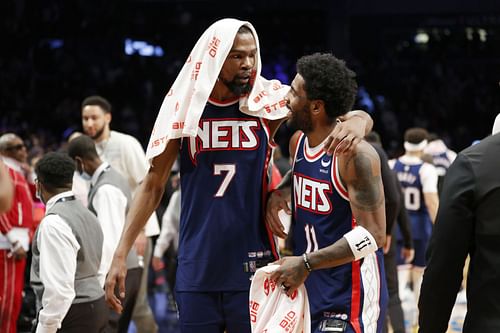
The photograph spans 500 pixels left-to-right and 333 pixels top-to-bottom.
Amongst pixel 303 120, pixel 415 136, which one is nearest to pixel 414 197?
pixel 415 136

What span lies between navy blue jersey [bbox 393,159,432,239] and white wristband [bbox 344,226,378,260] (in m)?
5.98

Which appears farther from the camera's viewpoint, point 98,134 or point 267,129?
point 98,134

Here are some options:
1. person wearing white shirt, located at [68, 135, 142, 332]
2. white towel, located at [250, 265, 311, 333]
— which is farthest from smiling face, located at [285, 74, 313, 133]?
person wearing white shirt, located at [68, 135, 142, 332]

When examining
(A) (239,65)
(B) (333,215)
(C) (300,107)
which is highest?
(A) (239,65)

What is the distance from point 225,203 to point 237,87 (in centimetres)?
54

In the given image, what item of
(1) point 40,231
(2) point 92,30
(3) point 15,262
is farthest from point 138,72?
(1) point 40,231

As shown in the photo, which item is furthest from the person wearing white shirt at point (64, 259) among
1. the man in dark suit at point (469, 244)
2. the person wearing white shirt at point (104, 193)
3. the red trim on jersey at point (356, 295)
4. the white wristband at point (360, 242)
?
the man in dark suit at point (469, 244)

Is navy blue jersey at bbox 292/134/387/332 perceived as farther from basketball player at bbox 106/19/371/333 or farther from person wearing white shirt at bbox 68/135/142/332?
person wearing white shirt at bbox 68/135/142/332

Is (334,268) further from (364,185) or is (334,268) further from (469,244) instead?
(469,244)

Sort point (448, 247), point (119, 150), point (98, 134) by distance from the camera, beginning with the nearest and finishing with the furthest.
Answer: point (448, 247) < point (119, 150) < point (98, 134)

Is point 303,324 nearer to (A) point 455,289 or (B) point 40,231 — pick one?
(A) point 455,289

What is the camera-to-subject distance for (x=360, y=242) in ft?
12.1

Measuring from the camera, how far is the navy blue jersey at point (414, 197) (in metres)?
9.60

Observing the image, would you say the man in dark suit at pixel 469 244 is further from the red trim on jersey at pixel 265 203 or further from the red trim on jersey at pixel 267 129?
the red trim on jersey at pixel 267 129
